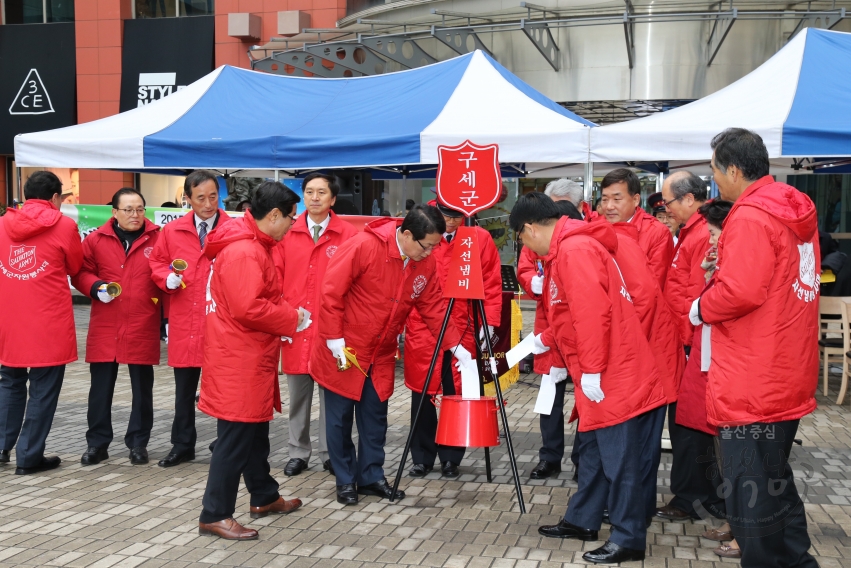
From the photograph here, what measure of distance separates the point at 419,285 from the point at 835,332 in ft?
17.7

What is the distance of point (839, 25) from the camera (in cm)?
1371

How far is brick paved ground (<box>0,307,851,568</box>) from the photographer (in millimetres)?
4445

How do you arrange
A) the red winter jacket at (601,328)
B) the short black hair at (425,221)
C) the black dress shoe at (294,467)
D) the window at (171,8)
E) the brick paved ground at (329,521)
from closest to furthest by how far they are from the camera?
the red winter jacket at (601,328), the brick paved ground at (329,521), the short black hair at (425,221), the black dress shoe at (294,467), the window at (171,8)

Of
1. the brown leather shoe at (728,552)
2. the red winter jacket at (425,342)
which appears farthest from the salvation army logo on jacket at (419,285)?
the brown leather shoe at (728,552)

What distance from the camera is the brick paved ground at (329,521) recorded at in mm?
4445

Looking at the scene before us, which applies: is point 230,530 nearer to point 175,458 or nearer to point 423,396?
point 423,396

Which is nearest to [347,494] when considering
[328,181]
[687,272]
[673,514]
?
[673,514]

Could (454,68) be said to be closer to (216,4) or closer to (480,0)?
(480,0)

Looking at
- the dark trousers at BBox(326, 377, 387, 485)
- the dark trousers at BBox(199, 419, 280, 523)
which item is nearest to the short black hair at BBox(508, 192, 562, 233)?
the dark trousers at BBox(326, 377, 387, 485)

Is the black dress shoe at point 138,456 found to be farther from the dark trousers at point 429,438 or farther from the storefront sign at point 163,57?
the storefront sign at point 163,57

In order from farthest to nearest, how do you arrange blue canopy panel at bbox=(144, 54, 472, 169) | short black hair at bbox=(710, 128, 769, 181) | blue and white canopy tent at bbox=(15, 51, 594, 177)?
blue canopy panel at bbox=(144, 54, 472, 169) < blue and white canopy tent at bbox=(15, 51, 594, 177) < short black hair at bbox=(710, 128, 769, 181)

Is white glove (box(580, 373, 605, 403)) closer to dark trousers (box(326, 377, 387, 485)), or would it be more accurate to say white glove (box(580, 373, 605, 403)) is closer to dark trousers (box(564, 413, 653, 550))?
dark trousers (box(564, 413, 653, 550))

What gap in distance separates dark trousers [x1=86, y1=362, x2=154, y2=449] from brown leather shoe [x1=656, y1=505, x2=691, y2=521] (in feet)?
11.8

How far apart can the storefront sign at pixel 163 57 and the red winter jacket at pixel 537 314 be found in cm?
1413
